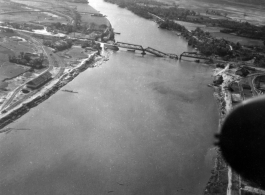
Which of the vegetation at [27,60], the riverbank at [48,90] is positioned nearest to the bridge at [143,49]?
the riverbank at [48,90]

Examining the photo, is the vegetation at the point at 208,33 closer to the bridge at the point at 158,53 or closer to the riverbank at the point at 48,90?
the bridge at the point at 158,53

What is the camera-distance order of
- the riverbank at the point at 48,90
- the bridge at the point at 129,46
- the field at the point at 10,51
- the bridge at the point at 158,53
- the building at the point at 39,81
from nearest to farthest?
the riverbank at the point at 48,90
the building at the point at 39,81
the field at the point at 10,51
the bridge at the point at 158,53
the bridge at the point at 129,46

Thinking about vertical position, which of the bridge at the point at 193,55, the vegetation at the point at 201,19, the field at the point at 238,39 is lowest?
the bridge at the point at 193,55

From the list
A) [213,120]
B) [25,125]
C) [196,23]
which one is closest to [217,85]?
[213,120]

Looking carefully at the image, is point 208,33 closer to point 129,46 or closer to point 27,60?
point 129,46

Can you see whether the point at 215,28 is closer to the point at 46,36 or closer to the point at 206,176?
the point at 46,36

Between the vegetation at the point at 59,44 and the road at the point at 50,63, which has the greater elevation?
the vegetation at the point at 59,44
